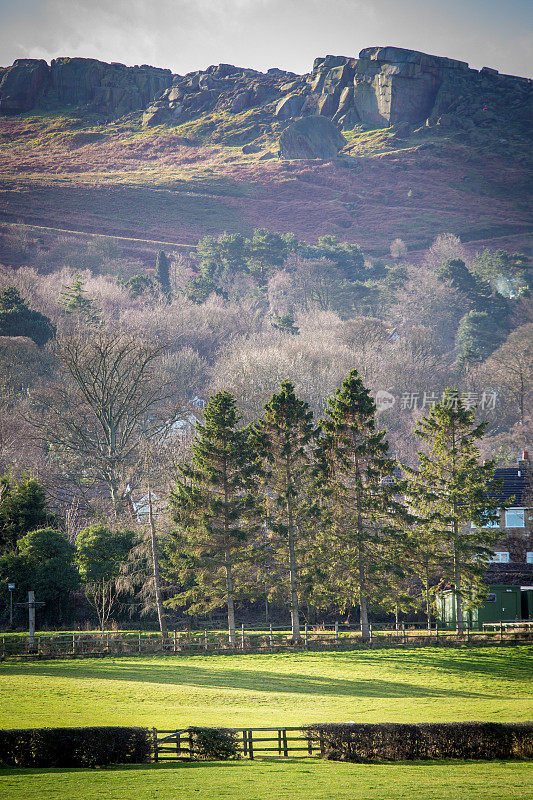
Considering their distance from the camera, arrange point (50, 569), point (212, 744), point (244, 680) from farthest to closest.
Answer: point (50, 569)
point (244, 680)
point (212, 744)

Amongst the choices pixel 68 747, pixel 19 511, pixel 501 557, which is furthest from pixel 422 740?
pixel 501 557

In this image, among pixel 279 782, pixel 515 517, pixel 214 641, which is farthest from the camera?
pixel 515 517

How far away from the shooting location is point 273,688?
109 ft

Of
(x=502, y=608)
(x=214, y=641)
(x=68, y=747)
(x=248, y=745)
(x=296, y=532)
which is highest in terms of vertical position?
(x=296, y=532)

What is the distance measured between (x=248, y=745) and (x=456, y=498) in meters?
26.5

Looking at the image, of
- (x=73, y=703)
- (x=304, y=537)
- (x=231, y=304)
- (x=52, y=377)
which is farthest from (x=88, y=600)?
(x=231, y=304)

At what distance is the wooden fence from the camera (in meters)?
21.9

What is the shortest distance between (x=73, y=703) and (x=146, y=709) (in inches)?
108

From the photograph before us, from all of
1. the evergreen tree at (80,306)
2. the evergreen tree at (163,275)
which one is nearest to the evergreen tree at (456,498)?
the evergreen tree at (80,306)

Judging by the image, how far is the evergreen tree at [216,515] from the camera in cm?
4647

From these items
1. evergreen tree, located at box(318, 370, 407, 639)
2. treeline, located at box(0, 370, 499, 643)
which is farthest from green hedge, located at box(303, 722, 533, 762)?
evergreen tree, located at box(318, 370, 407, 639)

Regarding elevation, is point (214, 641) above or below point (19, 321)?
below

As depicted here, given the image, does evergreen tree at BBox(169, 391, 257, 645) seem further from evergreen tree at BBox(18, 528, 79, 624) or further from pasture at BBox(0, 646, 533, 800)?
evergreen tree at BBox(18, 528, 79, 624)

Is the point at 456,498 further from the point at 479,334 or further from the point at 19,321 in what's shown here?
the point at 479,334
